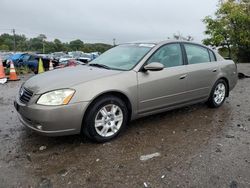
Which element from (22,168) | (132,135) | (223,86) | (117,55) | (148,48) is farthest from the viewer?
(223,86)

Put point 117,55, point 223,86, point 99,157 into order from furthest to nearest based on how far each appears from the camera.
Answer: point 223,86 → point 117,55 → point 99,157

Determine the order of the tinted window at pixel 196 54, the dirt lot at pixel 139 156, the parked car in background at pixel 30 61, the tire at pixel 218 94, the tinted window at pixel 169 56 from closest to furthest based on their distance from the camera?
the dirt lot at pixel 139 156 → the tinted window at pixel 169 56 → the tinted window at pixel 196 54 → the tire at pixel 218 94 → the parked car in background at pixel 30 61

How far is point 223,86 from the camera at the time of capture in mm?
5559

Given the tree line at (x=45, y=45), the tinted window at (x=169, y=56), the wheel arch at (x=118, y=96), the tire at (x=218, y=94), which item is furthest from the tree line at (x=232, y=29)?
the tree line at (x=45, y=45)

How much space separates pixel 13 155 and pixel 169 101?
8.43 ft

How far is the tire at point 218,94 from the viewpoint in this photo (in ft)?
17.5

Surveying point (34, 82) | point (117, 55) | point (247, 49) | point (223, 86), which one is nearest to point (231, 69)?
point (223, 86)

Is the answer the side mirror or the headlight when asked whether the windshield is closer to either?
the side mirror

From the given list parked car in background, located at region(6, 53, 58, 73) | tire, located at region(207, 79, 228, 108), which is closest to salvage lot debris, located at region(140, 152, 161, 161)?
tire, located at region(207, 79, 228, 108)

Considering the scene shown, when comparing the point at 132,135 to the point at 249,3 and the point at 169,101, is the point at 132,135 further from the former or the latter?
the point at 249,3

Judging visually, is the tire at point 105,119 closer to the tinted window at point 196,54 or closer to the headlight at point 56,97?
the headlight at point 56,97

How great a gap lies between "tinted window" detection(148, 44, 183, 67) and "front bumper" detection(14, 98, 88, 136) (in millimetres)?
1547

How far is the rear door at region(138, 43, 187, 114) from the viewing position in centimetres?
400

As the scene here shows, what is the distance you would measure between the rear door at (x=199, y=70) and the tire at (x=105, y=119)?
1.53m
